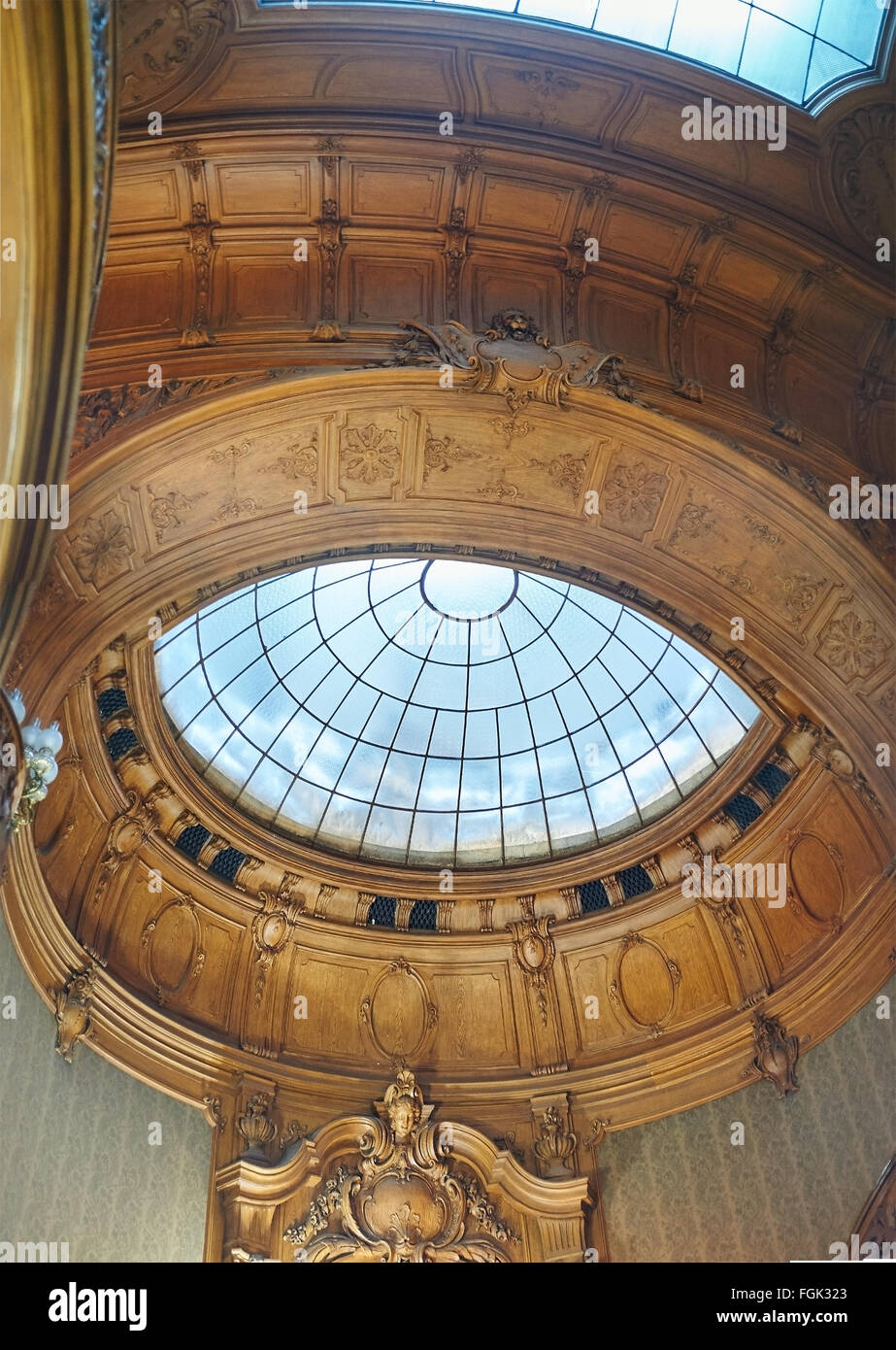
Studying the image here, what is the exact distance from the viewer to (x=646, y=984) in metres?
16.5

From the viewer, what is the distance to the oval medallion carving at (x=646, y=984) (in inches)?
642

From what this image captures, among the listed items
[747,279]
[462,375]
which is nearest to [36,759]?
[462,375]

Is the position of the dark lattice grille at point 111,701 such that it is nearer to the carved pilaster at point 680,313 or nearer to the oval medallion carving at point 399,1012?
the oval medallion carving at point 399,1012

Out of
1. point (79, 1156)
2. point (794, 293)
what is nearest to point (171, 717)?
point (79, 1156)

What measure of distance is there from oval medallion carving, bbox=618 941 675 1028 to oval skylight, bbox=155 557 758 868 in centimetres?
183

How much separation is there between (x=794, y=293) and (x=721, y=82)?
89.4 inches

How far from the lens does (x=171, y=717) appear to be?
1600 cm

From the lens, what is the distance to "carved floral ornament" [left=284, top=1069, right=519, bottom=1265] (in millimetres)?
14672

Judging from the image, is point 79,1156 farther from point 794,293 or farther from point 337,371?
point 794,293

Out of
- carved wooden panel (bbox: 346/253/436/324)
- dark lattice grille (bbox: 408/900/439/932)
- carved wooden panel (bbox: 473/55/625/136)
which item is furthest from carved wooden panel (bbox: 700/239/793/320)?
dark lattice grille (bbox: 408/900/439/932)

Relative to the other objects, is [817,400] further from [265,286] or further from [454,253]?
[265,286]

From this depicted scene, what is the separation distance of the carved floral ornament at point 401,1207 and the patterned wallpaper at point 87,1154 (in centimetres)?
165

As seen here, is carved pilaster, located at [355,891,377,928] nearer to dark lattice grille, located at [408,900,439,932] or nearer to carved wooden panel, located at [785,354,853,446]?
dark lattice grille, located at [408,900,439,932]

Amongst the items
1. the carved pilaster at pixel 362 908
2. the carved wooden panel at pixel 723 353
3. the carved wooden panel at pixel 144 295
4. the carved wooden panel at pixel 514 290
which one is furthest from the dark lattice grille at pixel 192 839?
the carved wooden panel at pixel 723 353
